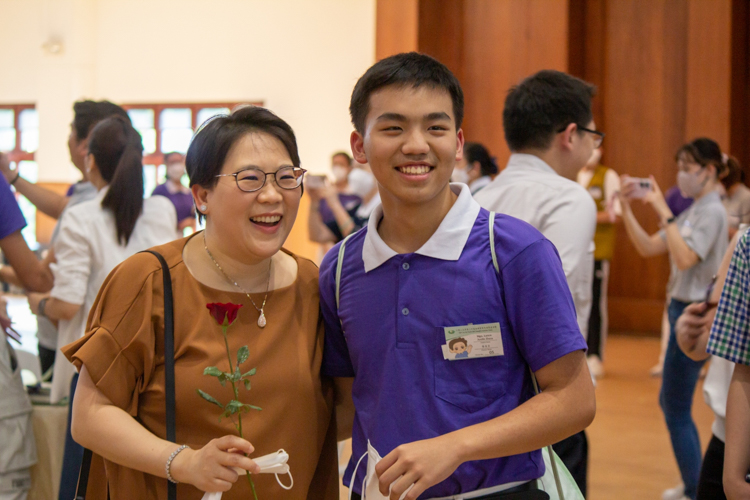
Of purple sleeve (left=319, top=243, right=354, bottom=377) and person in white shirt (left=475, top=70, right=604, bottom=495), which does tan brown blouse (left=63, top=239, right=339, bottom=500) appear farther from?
person in white shirt (left=475, top=70, right=604, bottom=495)

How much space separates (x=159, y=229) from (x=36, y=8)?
536 inches

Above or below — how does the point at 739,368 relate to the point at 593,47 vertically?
below

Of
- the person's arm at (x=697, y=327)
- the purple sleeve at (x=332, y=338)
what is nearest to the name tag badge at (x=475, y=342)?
the purple sleeve at (x=332, y=338)

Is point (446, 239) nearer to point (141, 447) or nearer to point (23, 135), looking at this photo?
point (141, 447)

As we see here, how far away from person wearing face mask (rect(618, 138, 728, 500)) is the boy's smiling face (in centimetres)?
235

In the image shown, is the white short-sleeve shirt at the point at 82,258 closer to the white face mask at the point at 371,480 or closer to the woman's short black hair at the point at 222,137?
the woman's short black hair at the point at 222,137

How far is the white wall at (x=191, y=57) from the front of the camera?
12766 millimetres

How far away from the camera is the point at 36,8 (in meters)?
14.0

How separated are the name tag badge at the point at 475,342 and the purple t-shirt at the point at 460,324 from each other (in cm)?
1

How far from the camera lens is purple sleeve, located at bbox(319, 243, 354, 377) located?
1620 mm

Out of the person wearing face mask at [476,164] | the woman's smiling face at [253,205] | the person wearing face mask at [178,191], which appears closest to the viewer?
the woman's smiling face at [253,205]

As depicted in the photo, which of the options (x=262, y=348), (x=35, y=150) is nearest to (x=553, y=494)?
(x=262, y=348)

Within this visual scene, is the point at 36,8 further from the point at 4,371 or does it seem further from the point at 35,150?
the point at 4,371

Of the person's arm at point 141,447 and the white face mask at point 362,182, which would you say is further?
the white face mask at point 362,182
